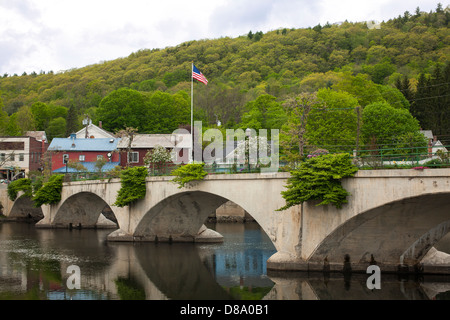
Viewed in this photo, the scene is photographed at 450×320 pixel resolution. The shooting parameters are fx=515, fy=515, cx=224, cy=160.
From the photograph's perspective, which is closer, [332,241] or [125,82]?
[332,241]

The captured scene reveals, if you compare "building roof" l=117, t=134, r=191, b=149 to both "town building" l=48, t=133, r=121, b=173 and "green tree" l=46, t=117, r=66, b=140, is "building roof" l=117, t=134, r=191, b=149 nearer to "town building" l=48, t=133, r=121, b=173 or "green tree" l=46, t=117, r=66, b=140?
"town building" l=48, t=133, r=121, b=173

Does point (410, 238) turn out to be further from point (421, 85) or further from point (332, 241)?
point (421, 85)

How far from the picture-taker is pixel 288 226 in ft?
90.9

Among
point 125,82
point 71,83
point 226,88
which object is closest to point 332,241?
point 226,88

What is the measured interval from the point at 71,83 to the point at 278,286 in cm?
12790

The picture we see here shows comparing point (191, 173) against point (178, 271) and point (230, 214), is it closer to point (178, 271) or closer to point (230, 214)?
point (178, 271)

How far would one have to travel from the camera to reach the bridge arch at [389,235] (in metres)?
24.3

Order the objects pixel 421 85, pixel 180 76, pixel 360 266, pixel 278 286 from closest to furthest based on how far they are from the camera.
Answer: pixel 278 286 < pixel 360 266 < pixel 421 85 < pixel 180 76

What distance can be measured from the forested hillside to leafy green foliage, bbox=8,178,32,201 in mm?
18099

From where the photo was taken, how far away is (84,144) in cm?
7838

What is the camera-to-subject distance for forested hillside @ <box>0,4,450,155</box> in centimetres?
7344

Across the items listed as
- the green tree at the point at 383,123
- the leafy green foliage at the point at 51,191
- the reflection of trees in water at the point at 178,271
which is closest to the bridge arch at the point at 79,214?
the leafy green foliage at the point at 51,191

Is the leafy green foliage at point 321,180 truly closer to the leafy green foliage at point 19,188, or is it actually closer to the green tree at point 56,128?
the leafy green foliage at point 19,188

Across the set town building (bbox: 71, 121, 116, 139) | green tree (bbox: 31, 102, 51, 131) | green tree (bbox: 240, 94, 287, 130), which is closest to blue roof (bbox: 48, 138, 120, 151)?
town building (bbox: 71, 121, 116, 139)
